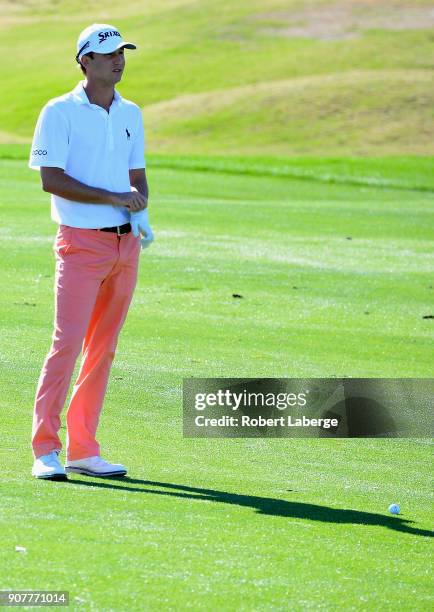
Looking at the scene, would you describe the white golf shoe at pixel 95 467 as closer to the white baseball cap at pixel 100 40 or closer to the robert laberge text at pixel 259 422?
the robert laberge text at pixel 259 422

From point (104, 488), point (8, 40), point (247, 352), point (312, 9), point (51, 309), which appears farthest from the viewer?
point (312, 9)

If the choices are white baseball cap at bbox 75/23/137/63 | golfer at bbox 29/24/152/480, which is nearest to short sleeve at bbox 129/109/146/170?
golfer at bbox 29/24/152/480

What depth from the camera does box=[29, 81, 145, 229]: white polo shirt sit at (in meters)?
6.08

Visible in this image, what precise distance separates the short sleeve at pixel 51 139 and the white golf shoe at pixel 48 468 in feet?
4.31

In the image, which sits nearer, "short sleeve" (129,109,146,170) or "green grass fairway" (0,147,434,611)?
"green grass fairway" (0,147,434,611)

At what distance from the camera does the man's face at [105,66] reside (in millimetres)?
6184

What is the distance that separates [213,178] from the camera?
26094 mm

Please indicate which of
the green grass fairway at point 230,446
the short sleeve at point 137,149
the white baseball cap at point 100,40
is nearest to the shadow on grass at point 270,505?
the green grass fairway at point 230,446

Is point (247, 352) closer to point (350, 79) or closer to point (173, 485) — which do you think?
point (173, 485)

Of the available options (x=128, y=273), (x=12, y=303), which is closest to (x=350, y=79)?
(x=12, y=303)

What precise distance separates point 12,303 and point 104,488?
601 cm

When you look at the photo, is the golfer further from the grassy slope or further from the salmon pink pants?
the grassy slope

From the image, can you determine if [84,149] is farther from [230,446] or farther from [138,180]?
[230,446]

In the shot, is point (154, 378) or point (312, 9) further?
point (312, 9)
